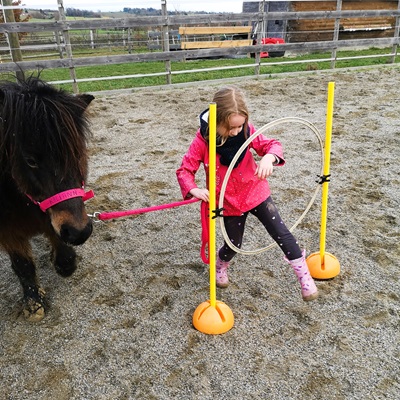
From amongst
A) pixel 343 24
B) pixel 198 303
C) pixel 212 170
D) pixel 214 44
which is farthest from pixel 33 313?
pixel 343 24

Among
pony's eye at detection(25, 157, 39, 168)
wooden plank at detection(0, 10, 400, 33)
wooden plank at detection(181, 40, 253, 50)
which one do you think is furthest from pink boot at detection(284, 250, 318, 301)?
wooden plank at detection(181, 40, 253, 50)

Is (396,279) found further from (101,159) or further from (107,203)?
(101,159)

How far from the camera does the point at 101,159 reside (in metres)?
5.11

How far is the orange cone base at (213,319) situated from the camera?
226 centimetres

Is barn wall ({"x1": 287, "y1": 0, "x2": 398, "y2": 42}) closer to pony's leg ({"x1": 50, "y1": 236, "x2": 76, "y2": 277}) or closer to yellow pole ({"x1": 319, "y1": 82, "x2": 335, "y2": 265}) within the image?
yellow pole ({"x1": 319, "y1": 82, "x2": 335, "y2": 265})

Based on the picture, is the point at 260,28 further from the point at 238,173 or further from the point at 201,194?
the point at 201,194

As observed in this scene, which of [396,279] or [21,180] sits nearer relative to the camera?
[21,180]

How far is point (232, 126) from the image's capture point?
2.17 meters

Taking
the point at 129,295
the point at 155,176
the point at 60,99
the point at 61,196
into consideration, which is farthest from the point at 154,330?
the point at 155,176

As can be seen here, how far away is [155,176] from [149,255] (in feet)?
5.22

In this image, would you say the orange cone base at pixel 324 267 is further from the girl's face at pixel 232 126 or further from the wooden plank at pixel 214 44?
the wooden plank at pixel 214 44

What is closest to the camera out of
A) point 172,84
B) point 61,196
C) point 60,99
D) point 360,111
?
point 61,196

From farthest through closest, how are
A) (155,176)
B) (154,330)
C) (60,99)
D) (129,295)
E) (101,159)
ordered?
(101,159) → (155,176) → (129,295) → (154,330) → (60,99)

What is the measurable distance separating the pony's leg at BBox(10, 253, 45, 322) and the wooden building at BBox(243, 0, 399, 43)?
1610 cm
